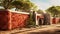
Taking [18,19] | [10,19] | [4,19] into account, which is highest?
[4,19]

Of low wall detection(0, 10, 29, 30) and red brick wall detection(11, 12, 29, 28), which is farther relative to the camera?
red brick wall detection(11, 12, 29, 28)

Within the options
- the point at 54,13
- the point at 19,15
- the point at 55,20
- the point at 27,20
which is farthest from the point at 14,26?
the point at 54,13

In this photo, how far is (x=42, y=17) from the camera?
3828 cm

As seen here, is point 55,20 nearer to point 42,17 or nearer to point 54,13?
point 42,17

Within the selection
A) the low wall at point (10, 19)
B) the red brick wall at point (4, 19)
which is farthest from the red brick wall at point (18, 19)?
the red brick wall at point (4, 19)

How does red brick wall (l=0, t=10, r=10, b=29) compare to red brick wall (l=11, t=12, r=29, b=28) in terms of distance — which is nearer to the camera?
red brick wall (l=0, t=10, r=10, b=29)

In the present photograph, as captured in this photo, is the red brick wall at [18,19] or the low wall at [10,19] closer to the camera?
the low wall at [10,19]

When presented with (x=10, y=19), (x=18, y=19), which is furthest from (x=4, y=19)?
(x=18, y=19)

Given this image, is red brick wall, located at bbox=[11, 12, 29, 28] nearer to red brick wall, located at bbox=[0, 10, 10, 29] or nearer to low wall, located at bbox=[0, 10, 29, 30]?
low wall, located at bbox=[0, 10, 29, 30]

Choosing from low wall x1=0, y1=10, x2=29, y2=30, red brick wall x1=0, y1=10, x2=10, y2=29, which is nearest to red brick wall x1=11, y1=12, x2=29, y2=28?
low wall x1=0, y1=10, x2=29, y2=30

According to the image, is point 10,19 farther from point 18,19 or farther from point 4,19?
point 18,19

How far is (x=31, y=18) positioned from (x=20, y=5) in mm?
16288

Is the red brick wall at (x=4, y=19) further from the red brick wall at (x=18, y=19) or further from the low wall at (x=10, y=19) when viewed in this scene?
the red brick wall at (x=18, y=19)

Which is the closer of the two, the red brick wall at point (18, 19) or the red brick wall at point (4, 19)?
the red brick wall at point (4, 19)
